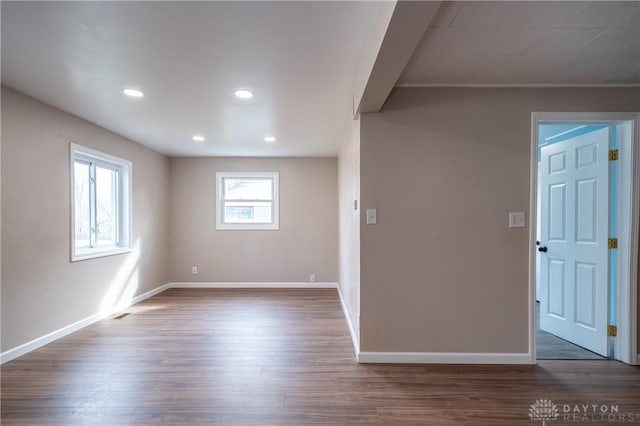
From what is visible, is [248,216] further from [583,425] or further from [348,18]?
[583,425]

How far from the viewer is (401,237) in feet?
8.71

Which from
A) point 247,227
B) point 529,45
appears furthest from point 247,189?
point 529,45

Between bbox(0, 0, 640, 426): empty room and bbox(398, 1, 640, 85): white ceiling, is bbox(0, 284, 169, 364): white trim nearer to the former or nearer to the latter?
bbox(0, 0, 640, 426): empty room

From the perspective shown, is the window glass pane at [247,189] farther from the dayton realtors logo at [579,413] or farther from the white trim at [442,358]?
the dayton realtors logo at [579,413]

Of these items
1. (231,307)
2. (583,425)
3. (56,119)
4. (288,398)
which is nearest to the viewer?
(583,425)

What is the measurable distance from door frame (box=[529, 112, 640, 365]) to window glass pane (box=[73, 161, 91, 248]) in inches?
182

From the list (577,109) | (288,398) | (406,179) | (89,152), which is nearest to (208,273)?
(89,152)

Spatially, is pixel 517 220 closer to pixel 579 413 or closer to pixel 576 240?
pixel 576 240

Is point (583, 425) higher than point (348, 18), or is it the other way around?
point (348, 18)

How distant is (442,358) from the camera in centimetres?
264

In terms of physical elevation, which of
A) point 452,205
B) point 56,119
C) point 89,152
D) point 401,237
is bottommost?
point 401,237

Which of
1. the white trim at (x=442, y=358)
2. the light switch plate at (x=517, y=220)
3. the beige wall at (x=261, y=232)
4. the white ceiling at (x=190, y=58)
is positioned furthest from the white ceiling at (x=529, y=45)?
the beige wall at (x=261, y=232)

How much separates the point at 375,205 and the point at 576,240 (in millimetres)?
2040

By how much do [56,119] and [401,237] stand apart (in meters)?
3.63
